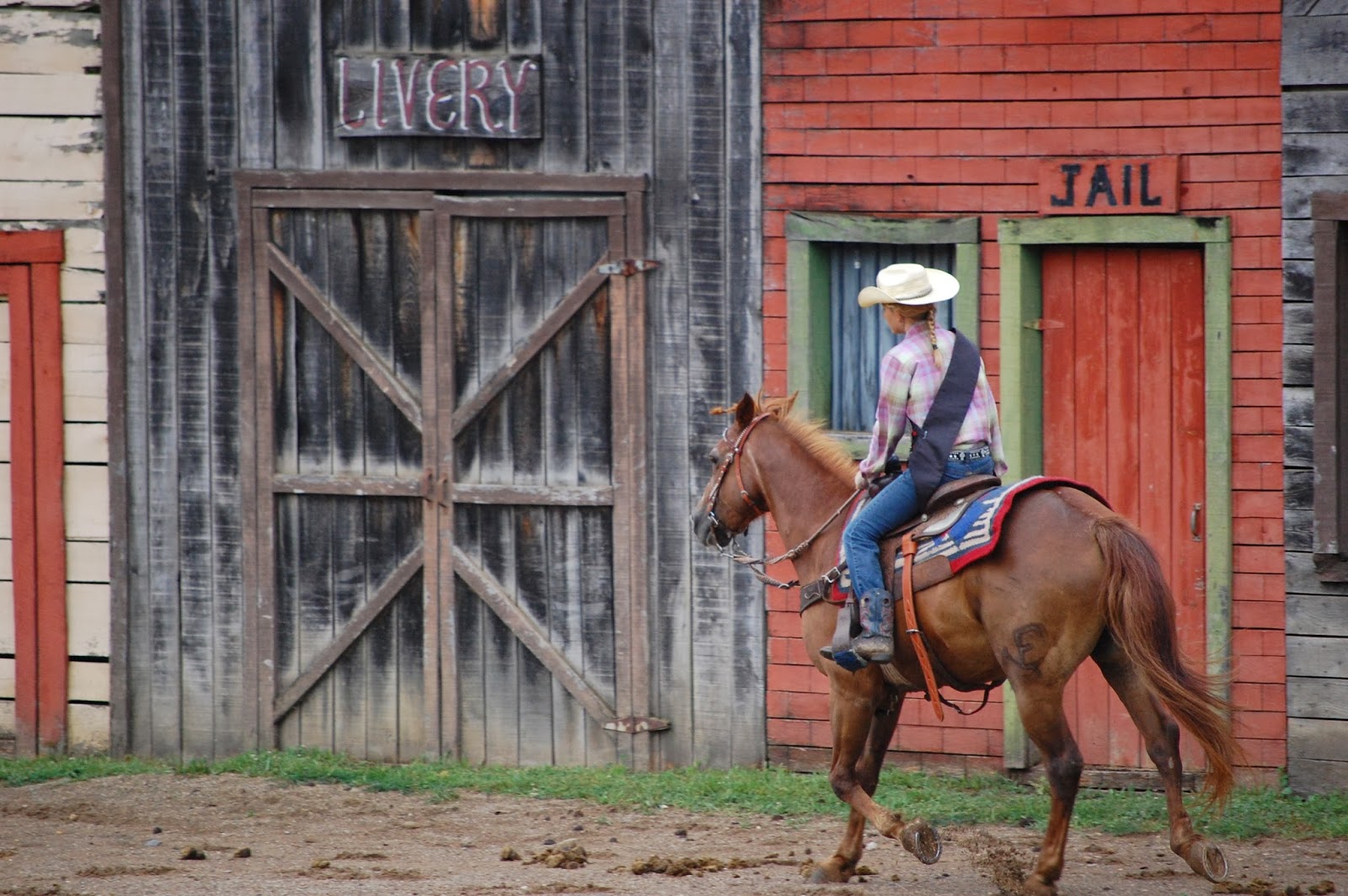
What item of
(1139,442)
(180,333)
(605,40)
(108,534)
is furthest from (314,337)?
(1139,442)

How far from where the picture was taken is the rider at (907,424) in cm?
671

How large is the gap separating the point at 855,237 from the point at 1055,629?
9.79 feet

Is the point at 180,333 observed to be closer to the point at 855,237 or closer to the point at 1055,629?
the point at 855,237

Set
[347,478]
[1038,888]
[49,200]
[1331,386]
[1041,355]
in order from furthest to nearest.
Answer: [49,200] < [347,478] < [1041,355] < [1331,386] < [1038,888]

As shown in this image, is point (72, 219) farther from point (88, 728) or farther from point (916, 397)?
point (916, 397)

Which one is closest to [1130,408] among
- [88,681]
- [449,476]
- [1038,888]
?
[1038,888]

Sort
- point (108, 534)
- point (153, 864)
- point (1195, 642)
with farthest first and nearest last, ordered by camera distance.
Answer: point (108, 534), point (1195, 642), point (153, 864)

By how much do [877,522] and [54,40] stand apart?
5.59 meters

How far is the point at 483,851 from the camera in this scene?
25.5ft

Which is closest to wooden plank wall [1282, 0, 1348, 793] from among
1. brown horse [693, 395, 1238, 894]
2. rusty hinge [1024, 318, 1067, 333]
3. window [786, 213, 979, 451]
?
rusty hinge [1024, 318, 1067, 333]

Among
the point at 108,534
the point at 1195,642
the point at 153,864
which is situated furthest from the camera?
the point at 108,534

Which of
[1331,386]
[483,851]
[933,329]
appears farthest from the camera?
[1331,386]

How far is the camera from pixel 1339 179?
7.98m

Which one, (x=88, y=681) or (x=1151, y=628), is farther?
(x=88, y=681)
